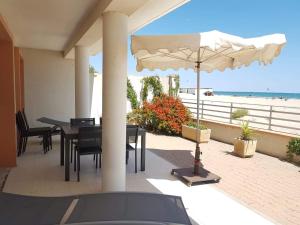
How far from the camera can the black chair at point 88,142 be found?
441 centimetres

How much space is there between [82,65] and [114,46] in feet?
11.7

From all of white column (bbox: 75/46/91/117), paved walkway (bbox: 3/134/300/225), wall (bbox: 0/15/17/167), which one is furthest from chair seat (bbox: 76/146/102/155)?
white column (bbox: 75/46/91/117)

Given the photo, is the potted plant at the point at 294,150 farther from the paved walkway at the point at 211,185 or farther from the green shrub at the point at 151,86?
the green shrub at the point at 151,86

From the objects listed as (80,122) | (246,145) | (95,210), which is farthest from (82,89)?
(95,210)

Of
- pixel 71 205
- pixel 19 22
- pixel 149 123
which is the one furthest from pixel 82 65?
pixel 71 205

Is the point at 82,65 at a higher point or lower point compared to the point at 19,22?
lower

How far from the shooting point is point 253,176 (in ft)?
16.4

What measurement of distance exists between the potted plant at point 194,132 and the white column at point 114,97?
14.1ft

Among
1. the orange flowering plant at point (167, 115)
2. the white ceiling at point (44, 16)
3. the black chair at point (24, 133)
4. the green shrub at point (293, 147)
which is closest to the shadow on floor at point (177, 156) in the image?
the green shrub at point (293, 147)

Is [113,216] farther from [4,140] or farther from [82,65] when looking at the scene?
[82,65]

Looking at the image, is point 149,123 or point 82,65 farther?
point 149,123

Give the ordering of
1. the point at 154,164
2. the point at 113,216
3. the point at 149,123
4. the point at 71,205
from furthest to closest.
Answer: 1. the point at 149,123
2. the point at 154,164
3. the point at 71,205
4. the point at 113,216

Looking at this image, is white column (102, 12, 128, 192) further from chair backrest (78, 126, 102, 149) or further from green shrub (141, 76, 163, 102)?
green shrub (141, 76, 163, 102)

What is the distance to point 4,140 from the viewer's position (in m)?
5.18
